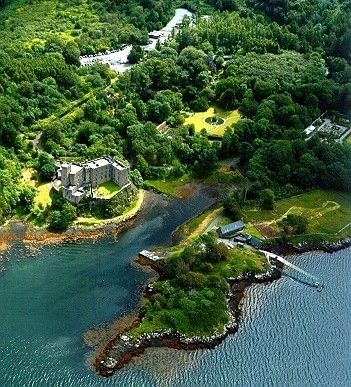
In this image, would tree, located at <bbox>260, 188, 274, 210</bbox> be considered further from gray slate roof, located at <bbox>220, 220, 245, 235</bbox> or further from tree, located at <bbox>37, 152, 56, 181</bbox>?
tree, located at <bbox>37, 152, 56, 181</bbox>

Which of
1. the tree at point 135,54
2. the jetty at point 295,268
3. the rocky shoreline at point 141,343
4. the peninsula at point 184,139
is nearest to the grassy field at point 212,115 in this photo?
the peninsula at point 184,139

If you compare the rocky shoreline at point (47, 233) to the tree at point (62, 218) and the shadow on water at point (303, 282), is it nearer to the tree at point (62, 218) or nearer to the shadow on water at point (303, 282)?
the tree at point (62, 218)

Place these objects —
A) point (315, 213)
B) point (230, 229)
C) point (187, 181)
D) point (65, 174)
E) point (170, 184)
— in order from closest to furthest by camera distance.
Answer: point (230, 229) → point (65, 174) → point (315, 213) → point (170, 184) → point (187, 181)

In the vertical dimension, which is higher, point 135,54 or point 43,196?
point 135,54

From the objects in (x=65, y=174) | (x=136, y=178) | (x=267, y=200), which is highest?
(x=65, y=174)

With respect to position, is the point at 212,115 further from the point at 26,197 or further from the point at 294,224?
the point at 26,197

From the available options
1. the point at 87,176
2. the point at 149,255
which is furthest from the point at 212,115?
the point at 149,255
